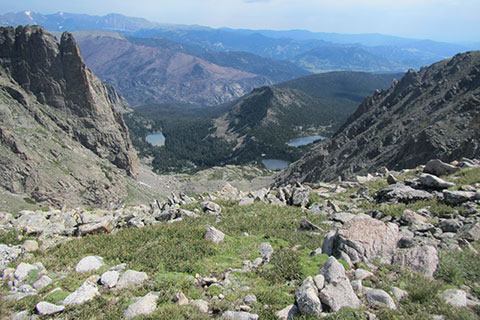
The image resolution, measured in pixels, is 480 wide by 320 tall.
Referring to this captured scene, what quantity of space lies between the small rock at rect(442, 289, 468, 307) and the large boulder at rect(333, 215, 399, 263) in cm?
237

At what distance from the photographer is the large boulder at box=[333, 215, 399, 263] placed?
449 inches

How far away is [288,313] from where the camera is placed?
8.91 m

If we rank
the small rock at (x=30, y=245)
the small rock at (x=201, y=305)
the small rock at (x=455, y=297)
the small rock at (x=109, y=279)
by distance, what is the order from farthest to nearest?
the small rock at (x=30, y=245) → the small rock at (x=109, y=279) → the small rock at (x=201, y=305) → the small rock at (x=455, y=297)

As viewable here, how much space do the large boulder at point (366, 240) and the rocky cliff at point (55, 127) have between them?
268ft

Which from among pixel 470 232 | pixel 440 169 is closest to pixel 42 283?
pixel 470 232

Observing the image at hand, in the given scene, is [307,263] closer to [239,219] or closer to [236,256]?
[236,256]

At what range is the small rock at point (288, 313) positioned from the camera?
8781 millimetres

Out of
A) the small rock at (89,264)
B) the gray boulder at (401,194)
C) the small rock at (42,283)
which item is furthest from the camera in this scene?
the gray boulder at (401,194)

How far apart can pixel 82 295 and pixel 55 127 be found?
108m

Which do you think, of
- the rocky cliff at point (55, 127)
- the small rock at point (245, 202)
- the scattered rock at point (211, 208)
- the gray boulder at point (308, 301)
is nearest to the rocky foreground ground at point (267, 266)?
the gray boulder at point (308, 301)

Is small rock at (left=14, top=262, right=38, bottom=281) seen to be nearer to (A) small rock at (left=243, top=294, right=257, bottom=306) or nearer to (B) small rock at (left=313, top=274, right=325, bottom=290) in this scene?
(A) small rock at (left=243, top=294, right=257, bottom=306)

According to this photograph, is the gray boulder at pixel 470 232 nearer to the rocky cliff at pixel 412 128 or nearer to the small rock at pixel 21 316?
the small rock at pixel 21 316

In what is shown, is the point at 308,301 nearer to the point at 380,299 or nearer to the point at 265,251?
the point at 380,299

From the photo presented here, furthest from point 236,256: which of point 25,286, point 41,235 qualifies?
point 41,235
